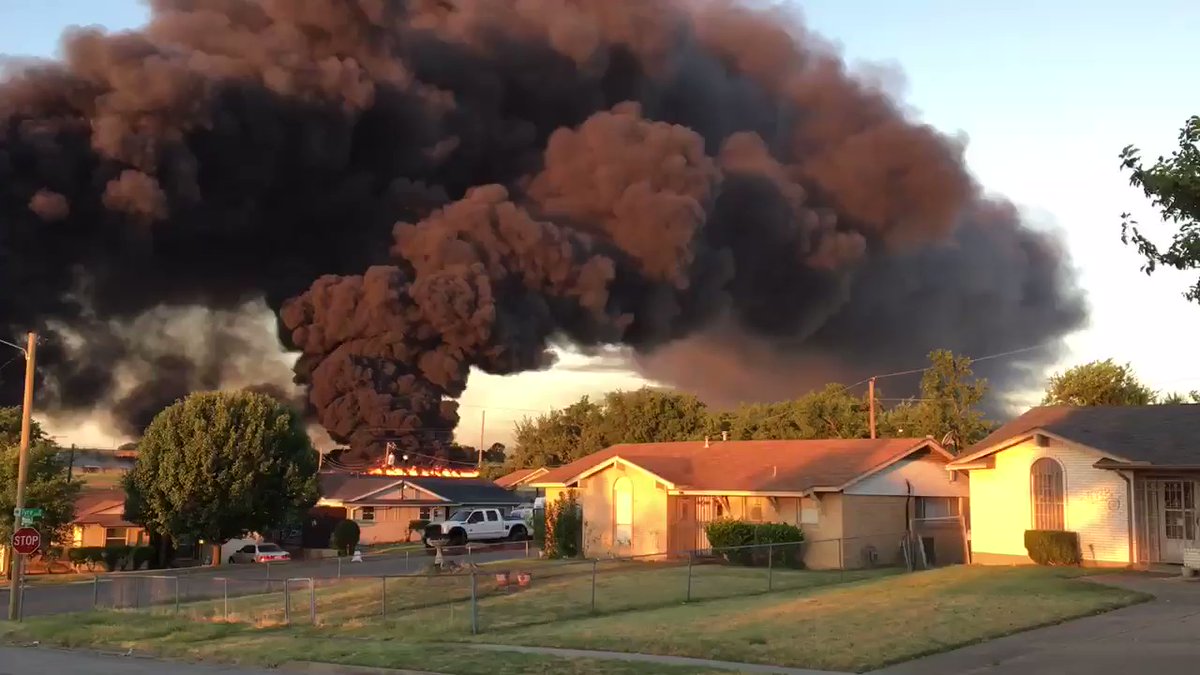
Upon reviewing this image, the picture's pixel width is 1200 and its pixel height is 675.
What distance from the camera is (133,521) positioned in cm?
4569

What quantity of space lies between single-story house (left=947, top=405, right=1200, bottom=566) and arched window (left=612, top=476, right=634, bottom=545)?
10283 millimetres

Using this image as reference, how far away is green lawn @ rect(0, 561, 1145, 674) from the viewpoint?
1429cm

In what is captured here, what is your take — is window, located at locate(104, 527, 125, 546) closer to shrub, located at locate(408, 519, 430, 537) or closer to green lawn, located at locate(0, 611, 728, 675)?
shrub, located at locate(408, 519, 430, 537)

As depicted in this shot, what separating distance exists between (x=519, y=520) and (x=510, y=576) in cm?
2628

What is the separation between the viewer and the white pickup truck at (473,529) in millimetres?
47875

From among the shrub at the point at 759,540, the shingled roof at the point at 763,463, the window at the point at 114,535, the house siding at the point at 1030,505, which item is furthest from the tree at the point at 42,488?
the house siding at the point at 1030,505

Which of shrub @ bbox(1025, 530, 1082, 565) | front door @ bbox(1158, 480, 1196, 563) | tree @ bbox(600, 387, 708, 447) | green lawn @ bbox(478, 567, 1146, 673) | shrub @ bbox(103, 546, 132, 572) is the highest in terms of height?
tree @ bbox(600, 387, 708, 447)

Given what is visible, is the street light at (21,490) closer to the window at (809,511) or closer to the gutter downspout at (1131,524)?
the window at (809,511)

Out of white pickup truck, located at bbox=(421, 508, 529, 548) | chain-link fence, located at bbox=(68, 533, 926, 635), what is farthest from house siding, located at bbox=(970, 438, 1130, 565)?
white pickup truck, located at bbox=(421, 508, 529, 548)

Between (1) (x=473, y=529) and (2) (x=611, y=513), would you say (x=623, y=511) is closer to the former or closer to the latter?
(2) (x=611, y=513)

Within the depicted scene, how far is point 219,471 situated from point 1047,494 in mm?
30277

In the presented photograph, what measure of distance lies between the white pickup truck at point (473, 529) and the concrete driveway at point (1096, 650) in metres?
33.3

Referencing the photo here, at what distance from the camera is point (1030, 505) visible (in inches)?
1022

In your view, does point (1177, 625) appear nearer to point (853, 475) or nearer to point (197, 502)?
point (853, 475)
